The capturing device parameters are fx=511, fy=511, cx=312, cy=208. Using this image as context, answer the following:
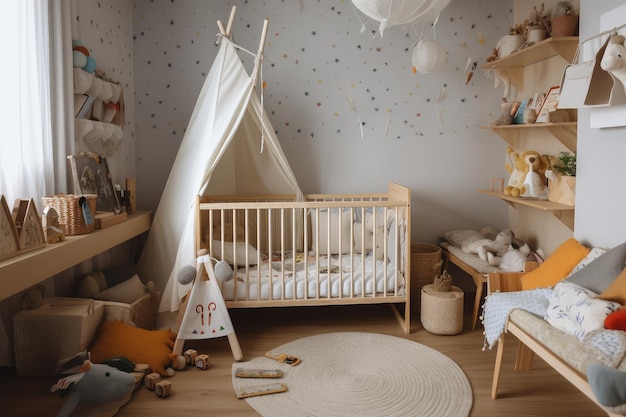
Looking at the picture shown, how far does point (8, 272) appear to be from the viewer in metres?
2.04

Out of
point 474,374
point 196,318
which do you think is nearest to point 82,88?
point 196,318

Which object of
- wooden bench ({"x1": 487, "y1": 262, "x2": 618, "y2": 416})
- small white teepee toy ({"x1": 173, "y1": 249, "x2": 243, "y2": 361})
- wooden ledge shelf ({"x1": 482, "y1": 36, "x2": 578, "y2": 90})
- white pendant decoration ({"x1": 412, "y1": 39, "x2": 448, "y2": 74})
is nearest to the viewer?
wooden bench ({"x1": 487, "y1": 262, "x2": 618, "y2": 416})

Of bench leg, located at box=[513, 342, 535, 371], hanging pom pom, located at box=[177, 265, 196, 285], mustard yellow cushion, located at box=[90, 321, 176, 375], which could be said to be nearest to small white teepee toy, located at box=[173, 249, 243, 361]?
hanging pom pom, located at box=[177, 265, 196, 285]

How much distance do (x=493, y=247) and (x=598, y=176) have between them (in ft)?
3.91

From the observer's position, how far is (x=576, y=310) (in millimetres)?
2023

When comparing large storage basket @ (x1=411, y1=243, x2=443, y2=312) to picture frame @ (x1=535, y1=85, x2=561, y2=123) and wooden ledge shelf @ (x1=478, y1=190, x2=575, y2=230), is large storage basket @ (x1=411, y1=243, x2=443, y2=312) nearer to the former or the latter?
wooden ledge shelf @ (x1=478, y1=190, x2=575, y2=230)

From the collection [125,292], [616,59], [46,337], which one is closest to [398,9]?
[616,59]

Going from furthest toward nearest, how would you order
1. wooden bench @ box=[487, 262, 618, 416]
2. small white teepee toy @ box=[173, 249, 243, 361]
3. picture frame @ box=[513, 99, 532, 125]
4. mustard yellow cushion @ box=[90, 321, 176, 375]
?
picture frame @ box=[513, 99, 532, 125] < small white teepee toy @ box=[173, 249, 243, 361] < mustard yellow cushion @ box=[90, 321, 176, 375] < wooden bench @ box=[487, 262, 618, 416]

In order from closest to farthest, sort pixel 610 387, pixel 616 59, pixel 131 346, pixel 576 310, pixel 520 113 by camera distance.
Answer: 1. pixel 610 387
2. pixel 576 310
3. pixel 616 59
4. pixel 131 346
5. pixel 520 113

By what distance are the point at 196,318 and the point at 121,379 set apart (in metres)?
0.65

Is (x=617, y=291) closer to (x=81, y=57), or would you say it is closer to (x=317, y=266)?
(x=317, y=266)

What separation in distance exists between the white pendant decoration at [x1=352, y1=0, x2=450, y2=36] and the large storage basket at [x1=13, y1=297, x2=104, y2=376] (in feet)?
6.83

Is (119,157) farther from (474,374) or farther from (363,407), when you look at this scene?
(474,374)

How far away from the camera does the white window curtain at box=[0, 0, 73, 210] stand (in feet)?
8.07
